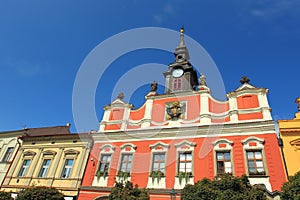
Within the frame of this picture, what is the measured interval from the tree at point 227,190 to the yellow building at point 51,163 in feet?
35.5

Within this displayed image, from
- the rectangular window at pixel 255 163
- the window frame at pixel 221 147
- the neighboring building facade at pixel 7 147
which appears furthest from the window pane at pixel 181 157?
the neighboring building facade at pixel 7 147

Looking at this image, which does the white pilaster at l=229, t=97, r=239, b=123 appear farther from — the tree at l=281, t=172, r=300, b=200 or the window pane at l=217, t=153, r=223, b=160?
the tree at l=281, t=172, r=300, b=200

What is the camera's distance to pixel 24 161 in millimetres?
20812

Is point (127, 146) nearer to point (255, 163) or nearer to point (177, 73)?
point (255, 163)

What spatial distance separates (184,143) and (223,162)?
3.01m

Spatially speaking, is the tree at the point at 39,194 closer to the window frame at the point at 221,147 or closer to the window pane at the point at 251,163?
the window frame at the point at 221,147

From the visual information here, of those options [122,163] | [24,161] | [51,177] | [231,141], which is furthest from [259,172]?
[24,161]

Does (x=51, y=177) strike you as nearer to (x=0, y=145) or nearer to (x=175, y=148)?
(x=0, y=145)

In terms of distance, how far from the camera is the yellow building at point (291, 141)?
1349 centimetres

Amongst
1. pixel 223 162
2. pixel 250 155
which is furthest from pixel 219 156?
pixel 250 155

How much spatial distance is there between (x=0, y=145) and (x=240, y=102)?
77.4 ft

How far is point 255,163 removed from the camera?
14164 mm

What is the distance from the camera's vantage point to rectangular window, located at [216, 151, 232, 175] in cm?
1462

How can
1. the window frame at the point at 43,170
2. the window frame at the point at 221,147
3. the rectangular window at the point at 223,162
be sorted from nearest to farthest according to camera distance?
1. the rectangular window at the point at 223,162
2. the window frame at the point at 221,147
3. the window frame at the point at 43,170
